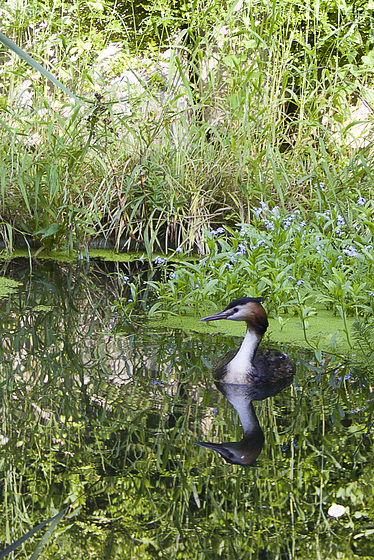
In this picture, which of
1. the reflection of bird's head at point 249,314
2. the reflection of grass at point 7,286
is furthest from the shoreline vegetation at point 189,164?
the reflection of bird's head at point 249,314

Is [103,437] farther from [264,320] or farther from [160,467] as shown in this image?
[264,320]

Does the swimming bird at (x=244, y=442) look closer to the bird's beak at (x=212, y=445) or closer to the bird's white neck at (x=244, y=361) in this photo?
the bird's beak at (x=212, y=445)

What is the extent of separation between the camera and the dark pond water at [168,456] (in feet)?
4.88

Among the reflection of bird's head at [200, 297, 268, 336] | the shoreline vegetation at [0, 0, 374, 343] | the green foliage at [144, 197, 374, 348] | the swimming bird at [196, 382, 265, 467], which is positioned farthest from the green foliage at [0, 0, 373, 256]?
the swimming bird at [196, 382, 265, 467]

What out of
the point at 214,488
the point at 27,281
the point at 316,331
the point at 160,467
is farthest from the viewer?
the point at 27,281

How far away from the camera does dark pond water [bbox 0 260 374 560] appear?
1.49m

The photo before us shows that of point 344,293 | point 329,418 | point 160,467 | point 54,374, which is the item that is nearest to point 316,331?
point 344,293

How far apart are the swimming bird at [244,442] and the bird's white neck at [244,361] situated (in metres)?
0.10

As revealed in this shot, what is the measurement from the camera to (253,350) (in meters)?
2.53

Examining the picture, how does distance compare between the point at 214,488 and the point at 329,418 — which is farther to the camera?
the point at 329,418

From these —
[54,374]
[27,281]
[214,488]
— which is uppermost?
[214,488]

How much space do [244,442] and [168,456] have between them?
10.2 inches

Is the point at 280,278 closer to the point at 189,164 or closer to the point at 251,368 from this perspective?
the point at 251,368

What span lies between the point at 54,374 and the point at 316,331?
1.29 m
